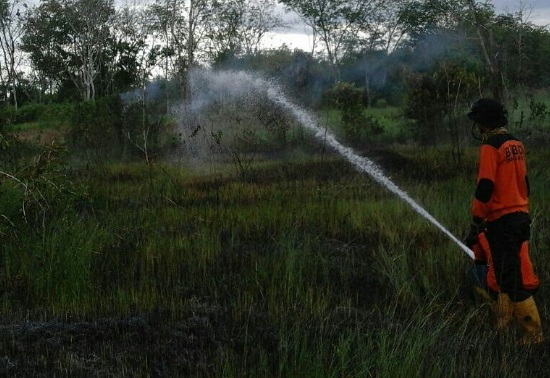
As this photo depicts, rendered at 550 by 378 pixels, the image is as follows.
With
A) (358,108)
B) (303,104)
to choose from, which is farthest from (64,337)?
(303,104)

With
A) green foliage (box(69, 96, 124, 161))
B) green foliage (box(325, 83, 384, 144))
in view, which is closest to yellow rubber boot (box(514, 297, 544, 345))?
Result: green foliage (box(69, 96, 124, 161))

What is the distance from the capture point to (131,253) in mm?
5641

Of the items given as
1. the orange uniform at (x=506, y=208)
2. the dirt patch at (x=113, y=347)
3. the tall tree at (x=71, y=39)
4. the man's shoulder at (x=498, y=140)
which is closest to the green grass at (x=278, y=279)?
the dirt patch at (x=113, y=347)

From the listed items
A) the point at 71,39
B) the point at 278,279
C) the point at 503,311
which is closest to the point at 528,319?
the point at 503,311

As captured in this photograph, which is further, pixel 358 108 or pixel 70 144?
pixel 358 108

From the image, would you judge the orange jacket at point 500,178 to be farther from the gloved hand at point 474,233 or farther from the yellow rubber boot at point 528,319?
the yellow rubber boot at point 528,319

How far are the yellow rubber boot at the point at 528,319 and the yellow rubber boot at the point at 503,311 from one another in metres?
0.04

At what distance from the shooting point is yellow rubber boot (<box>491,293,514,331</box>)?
3932 mm

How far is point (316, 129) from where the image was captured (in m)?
18.2

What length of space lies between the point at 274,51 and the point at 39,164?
1029 inches

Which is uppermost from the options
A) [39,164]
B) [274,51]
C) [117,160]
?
[274,51]

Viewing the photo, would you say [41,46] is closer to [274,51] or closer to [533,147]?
[274,51]

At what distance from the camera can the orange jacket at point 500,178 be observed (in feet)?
12.6

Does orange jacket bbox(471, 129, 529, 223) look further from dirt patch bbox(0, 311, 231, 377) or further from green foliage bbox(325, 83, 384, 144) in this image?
green foliage bbox(325, 83, 384, 144)
